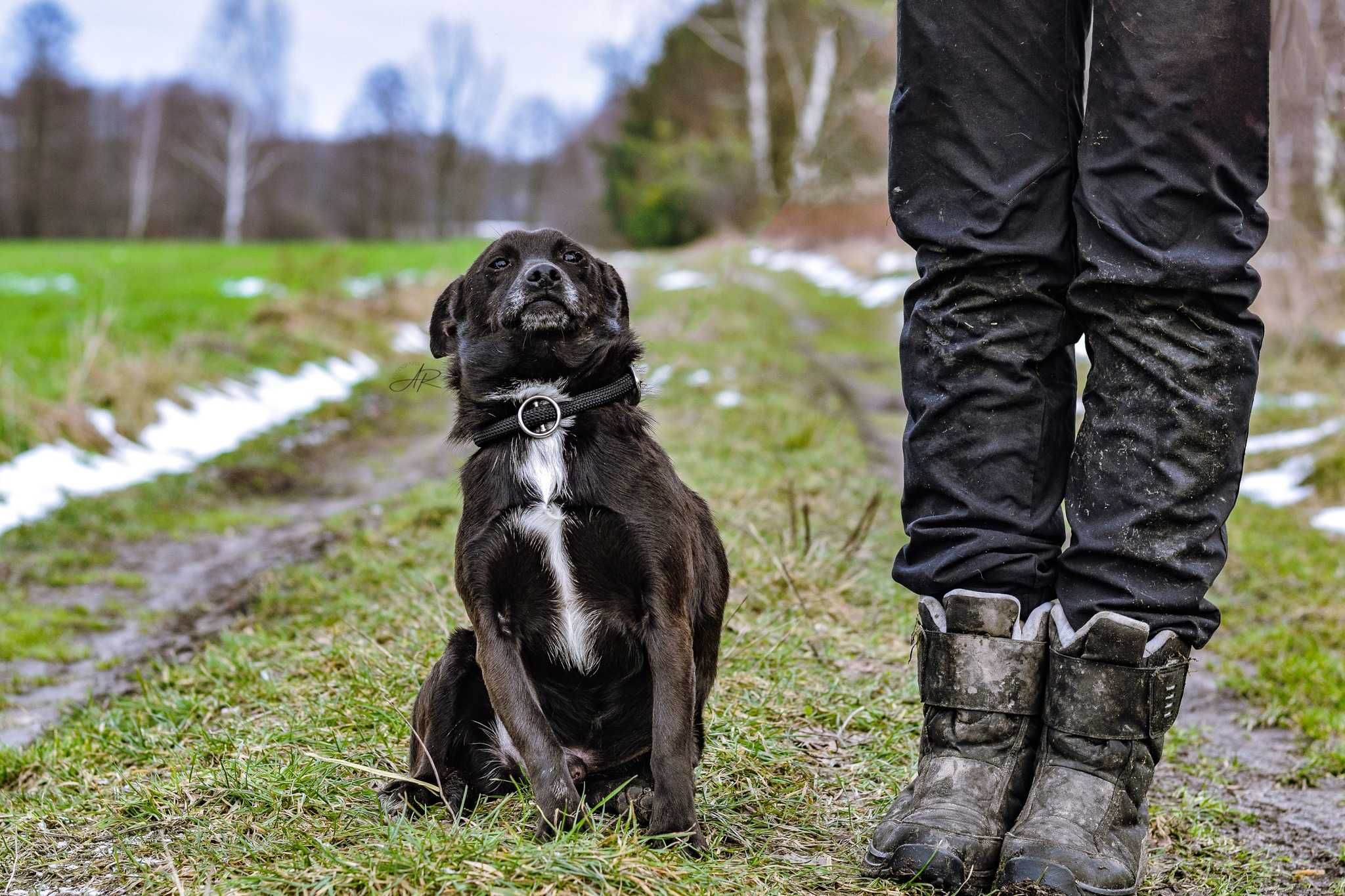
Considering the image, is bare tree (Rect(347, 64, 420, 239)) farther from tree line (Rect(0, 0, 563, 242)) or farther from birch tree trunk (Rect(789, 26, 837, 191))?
birch tree trunk (Rect(789, 26, 837, 191))

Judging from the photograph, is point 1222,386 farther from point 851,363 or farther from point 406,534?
point 851,363

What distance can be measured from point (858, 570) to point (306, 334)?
903 centimetres

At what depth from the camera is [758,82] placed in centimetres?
2675

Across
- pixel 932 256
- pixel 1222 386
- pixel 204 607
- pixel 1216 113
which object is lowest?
pixel 204 607

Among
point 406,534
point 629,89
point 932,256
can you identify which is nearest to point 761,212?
point 629,89

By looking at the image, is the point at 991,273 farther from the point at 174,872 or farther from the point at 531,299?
the point at 174,872

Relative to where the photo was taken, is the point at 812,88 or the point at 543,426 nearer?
the point at 543,426

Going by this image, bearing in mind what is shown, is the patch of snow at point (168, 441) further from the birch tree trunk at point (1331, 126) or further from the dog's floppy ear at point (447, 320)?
the birch tree trunk at point (1331, 126)

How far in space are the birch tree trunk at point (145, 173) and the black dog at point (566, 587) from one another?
4780cm

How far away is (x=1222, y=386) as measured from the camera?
195 centimetres

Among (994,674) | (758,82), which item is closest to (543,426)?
(994,674)

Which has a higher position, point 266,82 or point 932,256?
point 266,82

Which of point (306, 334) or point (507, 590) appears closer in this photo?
point (507, 590)

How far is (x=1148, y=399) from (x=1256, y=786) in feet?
4.62
